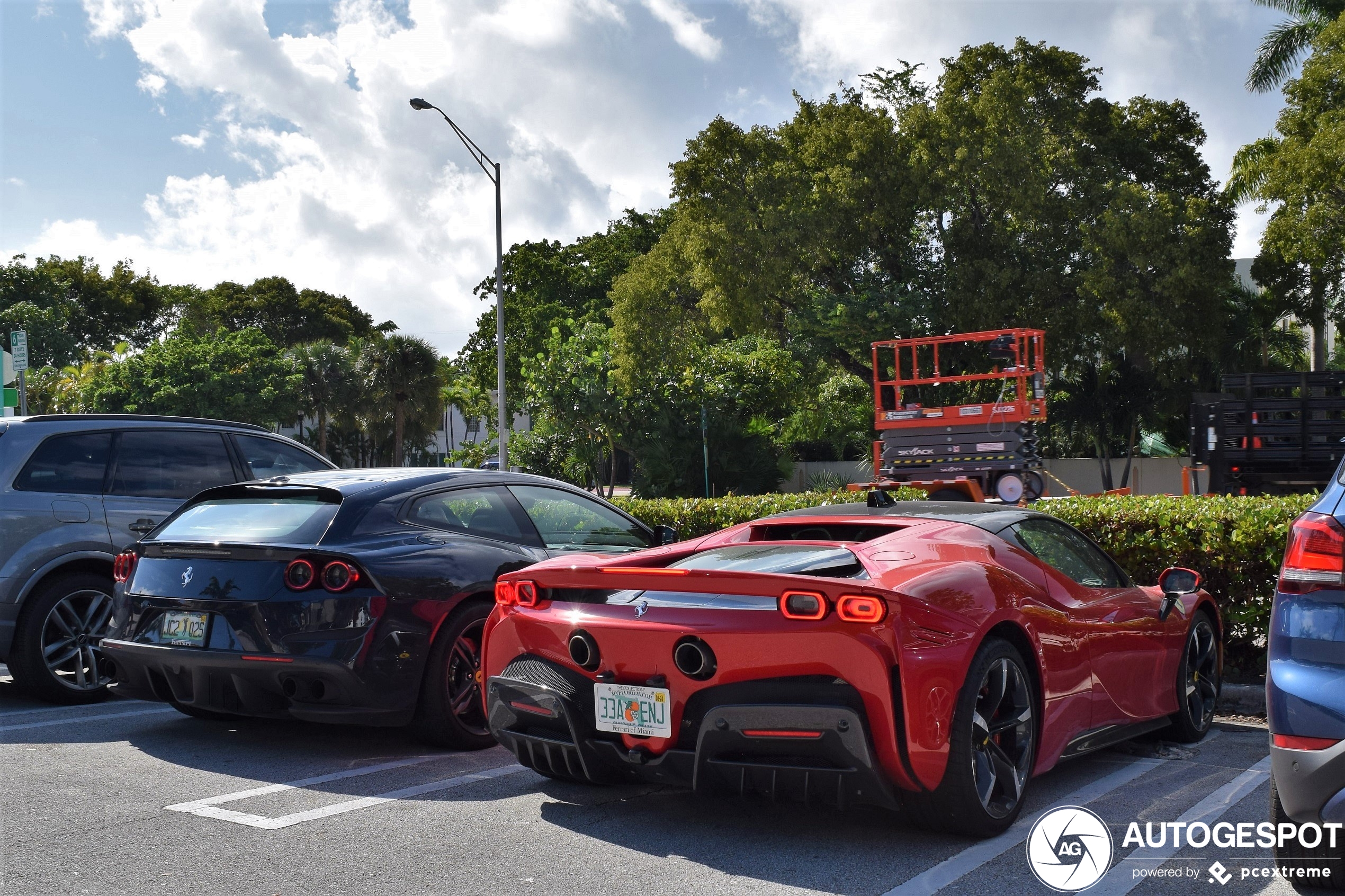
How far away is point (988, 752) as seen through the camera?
4.30 meters

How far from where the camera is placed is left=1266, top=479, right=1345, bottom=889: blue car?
3.37 m

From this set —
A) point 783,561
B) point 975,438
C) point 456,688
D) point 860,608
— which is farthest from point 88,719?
point 975,438

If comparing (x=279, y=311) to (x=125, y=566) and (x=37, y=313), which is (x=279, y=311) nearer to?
(x=37, y=313)

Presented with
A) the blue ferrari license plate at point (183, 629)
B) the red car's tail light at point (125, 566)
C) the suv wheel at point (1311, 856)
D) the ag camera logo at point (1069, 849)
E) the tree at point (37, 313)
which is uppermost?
the tree at point (37, 313)

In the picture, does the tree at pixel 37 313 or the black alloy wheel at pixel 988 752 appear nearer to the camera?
the black alloy wheel at pixel 988 752

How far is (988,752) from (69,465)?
6016 mm

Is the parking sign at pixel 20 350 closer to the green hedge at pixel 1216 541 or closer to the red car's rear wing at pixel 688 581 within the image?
the red car's rear wing at pixel 688 581

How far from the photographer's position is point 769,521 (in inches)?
216

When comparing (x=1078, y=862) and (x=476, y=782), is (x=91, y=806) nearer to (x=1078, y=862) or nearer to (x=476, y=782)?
(x=476, y=782)

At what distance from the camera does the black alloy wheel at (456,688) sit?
19.0 ft

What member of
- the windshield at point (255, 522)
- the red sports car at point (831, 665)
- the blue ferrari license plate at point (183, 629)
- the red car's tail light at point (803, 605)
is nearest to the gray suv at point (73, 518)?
the windshield at point (255, 522)

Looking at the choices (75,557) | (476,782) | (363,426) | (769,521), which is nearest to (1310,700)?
(769,521)

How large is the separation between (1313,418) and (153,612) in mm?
15342

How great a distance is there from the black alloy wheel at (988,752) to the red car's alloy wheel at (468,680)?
8.31 ft
